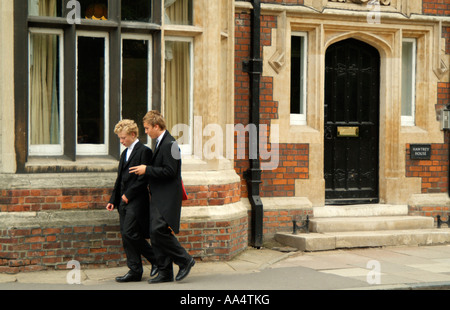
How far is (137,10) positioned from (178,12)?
0.63 meters

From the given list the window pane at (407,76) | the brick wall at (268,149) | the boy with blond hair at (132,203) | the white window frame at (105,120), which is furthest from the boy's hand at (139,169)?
the window pane at (407,76)

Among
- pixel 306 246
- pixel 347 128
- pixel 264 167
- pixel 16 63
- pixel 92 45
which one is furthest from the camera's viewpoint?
pixel 347 128

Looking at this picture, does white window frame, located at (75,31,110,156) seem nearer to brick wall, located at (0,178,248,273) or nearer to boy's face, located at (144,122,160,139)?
brick wall, located at (0,178,248,273)

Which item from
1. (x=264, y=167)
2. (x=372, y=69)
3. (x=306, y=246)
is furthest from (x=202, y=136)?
(x=372, y=69)

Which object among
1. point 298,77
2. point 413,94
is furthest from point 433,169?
point 298,77

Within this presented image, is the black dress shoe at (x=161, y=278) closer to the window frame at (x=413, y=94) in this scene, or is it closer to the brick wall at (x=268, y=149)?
the brick wall at (x=268, y=149)

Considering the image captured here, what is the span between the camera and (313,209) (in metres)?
10.4

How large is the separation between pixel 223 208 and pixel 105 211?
158cm

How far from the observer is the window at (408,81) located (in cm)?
1130

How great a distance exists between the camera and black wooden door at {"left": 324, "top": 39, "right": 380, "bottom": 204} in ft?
35.6

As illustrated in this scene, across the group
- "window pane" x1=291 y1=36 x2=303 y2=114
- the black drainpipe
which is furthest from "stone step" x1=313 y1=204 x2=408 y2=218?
"window pane" x1=291 y1=36 x2=303 y2=114

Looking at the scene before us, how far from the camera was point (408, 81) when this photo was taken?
37.4 feet

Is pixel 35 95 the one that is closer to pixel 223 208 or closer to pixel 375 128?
pixel 223 208

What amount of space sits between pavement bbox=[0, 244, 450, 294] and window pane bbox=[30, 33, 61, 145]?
5.66ft
